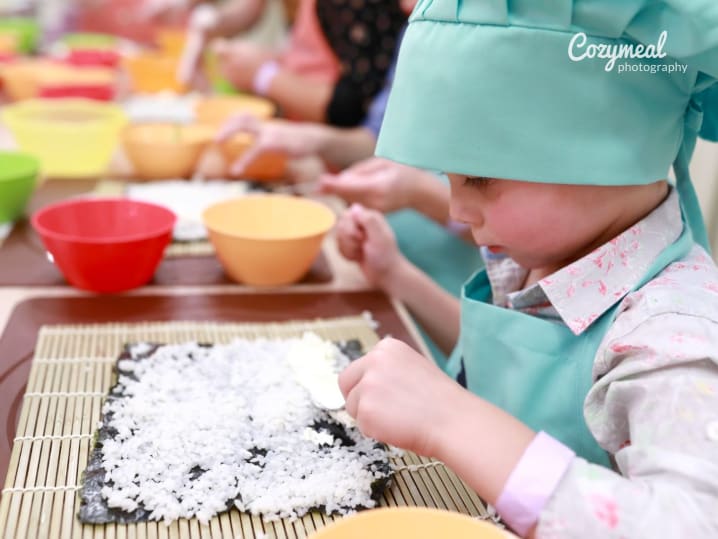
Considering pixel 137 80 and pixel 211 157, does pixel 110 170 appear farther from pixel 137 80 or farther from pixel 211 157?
pixel 137 80

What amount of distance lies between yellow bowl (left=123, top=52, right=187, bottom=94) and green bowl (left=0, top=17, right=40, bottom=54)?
1.80 ft

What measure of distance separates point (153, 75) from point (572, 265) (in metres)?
1.82

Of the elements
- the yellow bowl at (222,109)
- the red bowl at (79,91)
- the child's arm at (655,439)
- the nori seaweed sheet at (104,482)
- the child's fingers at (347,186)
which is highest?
the child's arm at (655,439)

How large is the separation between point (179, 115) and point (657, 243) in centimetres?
117

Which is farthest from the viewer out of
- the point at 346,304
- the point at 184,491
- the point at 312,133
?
the point at 312,133

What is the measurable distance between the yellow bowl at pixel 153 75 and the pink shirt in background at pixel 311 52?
1.13ft

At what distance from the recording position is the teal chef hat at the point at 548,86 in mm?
643

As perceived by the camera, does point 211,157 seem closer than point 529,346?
No

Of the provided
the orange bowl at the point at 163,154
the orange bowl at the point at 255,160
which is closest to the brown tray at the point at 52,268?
the orange bowl at the point at 163,154

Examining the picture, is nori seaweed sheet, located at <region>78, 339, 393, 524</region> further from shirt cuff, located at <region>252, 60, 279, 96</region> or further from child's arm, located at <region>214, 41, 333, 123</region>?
shirt cuff, located at <region>252, 60, 279, 96</region>

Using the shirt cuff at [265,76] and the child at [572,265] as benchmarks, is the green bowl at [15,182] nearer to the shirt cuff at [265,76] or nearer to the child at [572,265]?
the child at [572,265]

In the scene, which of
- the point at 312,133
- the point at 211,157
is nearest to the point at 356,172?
the point at 312,133

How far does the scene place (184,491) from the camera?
0.67m

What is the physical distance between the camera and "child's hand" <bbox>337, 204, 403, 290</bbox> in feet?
3.77
